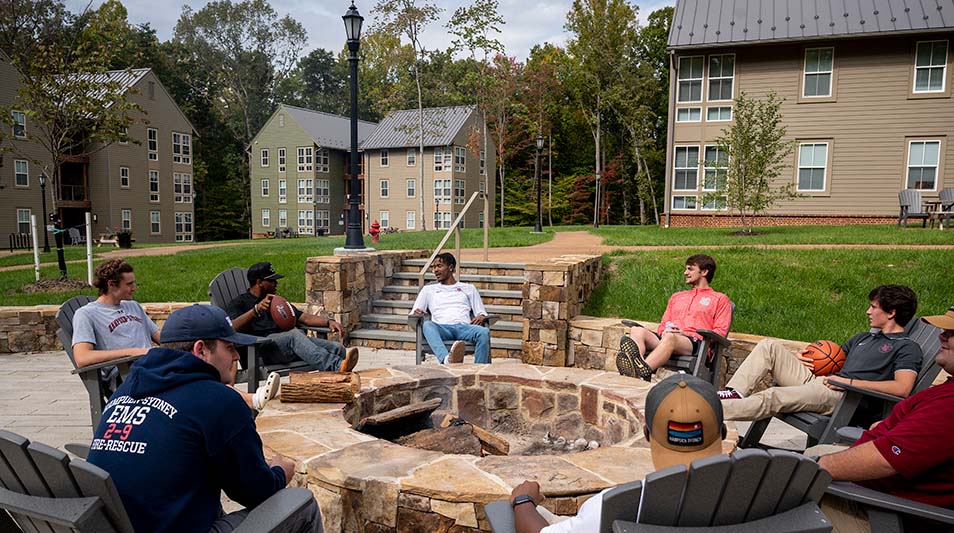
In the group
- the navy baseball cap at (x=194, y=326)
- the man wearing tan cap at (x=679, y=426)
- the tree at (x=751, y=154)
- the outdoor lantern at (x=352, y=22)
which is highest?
the outdoor lantern at (x=352, y=22)

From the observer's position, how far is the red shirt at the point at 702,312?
494 centimetres

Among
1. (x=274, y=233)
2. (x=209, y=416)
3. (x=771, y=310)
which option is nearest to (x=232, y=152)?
(x=274, y=233)

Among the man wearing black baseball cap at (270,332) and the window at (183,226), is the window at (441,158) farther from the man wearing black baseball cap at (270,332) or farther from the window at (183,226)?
the man wearing black baseball cap at (270,332)

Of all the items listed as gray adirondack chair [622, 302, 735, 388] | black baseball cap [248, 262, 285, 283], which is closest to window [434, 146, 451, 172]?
black baseball cap [248, 262, 285, 283]

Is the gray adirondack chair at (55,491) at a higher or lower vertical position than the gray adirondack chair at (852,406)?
higher

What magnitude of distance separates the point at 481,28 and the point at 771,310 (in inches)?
817

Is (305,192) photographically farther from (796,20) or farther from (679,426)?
(679,426)

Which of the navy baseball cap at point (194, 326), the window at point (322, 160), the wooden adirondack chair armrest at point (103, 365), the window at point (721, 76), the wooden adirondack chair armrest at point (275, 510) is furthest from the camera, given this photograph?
the window at point (322, 160)

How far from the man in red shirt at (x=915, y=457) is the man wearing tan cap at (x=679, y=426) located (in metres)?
0.82

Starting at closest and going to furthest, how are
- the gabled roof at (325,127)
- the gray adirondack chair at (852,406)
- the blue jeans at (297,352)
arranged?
the gray adirondack chair at (852,406) < the blue jeans at (297,352) < the gabled roof at (325,127)

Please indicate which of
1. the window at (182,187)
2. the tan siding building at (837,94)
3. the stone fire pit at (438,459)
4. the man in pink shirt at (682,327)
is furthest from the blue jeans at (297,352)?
the window at (182,187)

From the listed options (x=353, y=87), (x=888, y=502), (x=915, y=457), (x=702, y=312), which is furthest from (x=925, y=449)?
(x=353, y=87)

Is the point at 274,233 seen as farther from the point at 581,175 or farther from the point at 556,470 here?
the point at 556,470

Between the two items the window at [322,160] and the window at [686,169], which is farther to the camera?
the window at [322,160]
